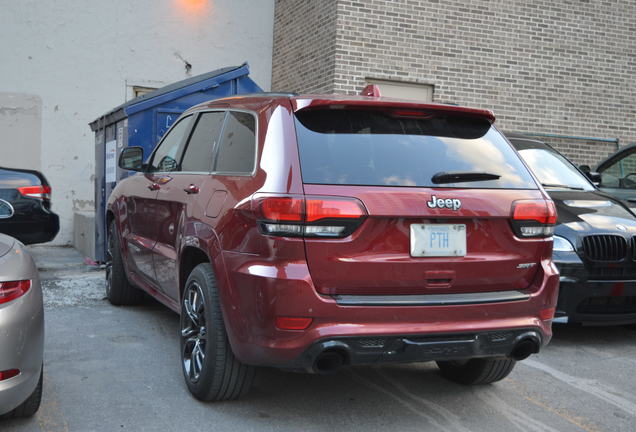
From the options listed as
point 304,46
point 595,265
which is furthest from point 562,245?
point 304,46

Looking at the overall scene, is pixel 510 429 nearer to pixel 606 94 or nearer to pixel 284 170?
pixel 284 170

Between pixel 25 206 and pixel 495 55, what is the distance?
24.9 feet

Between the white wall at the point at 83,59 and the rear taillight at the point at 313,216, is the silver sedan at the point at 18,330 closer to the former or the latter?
the rear taillight at the point at 313,216

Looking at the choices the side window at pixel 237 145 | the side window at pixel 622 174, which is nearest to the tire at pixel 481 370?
the side window at pixel 237 145

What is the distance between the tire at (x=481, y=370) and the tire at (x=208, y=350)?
1452 millimetres

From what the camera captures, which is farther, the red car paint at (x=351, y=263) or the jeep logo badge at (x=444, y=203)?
the jeep logo badge at (x=444, y=203)

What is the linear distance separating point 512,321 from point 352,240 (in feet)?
3.15

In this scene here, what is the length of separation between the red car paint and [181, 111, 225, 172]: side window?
52 cm

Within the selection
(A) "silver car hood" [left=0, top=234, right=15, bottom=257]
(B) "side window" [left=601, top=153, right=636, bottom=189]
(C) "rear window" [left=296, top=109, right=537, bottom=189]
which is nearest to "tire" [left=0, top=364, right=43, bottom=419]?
(A) "silver car hood" [left=0, top=234, right=15, bottom=257]

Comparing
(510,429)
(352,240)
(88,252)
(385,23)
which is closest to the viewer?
(352,240)

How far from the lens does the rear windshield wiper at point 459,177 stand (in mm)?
3551

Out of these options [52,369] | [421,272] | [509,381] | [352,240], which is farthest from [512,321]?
[52,369]

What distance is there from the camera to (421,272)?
3.39m

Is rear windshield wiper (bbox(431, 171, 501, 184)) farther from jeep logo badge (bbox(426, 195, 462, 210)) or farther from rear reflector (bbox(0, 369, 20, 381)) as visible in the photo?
rear reflector (bbox(0, 369, 20, 381))
